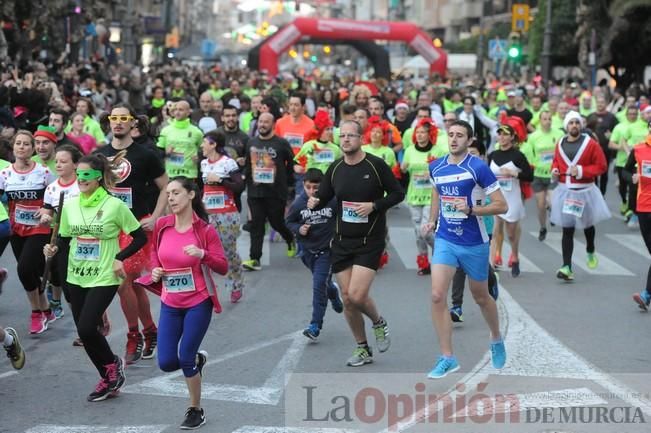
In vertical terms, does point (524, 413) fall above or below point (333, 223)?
below

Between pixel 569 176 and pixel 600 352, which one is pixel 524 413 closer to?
pixel 600 352

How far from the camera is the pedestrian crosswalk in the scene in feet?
49.0

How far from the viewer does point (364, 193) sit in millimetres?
9469

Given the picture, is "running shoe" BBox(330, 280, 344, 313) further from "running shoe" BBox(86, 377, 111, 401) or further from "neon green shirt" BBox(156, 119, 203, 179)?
"neon green shirt" BBox(156, 119, 203, 179)

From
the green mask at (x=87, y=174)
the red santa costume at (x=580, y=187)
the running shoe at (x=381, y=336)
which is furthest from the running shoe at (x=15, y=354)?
the red santa costume at (x=580, y=187)

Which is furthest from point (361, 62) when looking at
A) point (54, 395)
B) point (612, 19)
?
point (54, 395)

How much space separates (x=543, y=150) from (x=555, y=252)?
152 centimetres

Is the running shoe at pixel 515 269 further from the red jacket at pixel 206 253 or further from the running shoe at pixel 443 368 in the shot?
the red jacket at pixel 206 253

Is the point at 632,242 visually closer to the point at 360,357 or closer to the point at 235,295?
the point at 235,295

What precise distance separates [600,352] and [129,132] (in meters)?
4.11

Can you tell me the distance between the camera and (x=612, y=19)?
42.3 m

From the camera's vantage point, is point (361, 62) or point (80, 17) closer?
point (80, 17)

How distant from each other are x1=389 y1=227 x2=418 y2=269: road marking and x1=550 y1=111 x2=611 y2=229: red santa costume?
1.93 m

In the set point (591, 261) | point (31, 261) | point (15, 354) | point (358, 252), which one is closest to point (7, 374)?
point (15, 354)
